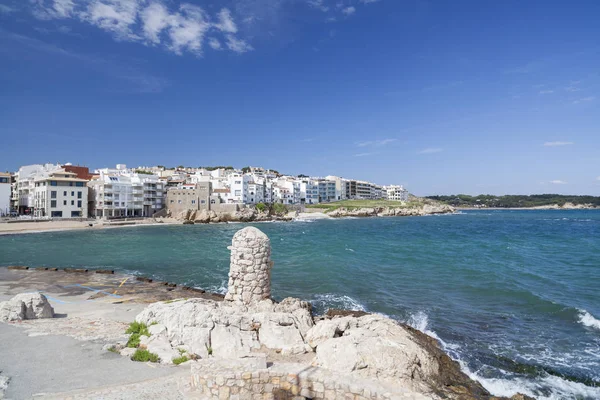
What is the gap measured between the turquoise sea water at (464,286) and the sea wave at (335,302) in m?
0.06

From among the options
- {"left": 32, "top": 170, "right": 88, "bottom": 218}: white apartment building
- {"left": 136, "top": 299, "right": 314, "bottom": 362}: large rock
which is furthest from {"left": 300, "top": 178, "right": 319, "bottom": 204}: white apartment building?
{"left": 136, "top": 299, "right": 314, "bottom": 362}: large rock

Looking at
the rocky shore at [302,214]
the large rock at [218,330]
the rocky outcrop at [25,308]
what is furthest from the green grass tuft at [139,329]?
the rocky shore at [302,214]

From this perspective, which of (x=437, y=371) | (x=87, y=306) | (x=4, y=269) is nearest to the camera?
(x=437, y=371)

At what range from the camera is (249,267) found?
1392 cm

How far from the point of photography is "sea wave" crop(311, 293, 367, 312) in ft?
60.8

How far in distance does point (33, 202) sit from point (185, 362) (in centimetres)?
9908

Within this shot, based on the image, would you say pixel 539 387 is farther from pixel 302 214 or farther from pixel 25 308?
pixel 302 214

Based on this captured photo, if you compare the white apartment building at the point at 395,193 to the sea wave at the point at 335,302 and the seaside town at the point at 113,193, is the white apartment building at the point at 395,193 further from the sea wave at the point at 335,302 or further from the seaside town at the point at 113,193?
the sea wave at the point at 335,302

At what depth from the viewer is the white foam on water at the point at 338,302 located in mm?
18562

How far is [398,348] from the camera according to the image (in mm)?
9805

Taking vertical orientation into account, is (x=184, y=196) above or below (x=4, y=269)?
above

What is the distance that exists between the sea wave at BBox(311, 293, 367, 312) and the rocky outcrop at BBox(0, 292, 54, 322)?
12055 mm

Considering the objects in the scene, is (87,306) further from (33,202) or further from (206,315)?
(33,202)

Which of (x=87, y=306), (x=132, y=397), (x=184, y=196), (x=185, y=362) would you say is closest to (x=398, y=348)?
(x=185, y=362)
